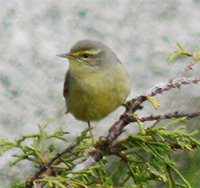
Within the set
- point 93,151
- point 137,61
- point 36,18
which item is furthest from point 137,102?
point 36,18

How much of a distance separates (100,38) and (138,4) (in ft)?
3.85

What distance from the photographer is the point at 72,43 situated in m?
6.90

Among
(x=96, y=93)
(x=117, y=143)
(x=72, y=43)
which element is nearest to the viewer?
(x=117, y=143)

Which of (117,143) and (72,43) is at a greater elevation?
(117,143)

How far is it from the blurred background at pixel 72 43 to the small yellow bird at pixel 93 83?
7.35 feet

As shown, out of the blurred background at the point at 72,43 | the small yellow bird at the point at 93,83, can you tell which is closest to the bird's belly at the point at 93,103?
the small yellow bird at the point at 93,83

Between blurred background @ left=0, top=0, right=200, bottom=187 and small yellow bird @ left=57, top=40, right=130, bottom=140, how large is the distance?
2.24 metres

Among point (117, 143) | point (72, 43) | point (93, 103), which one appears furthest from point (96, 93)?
point (72, 43)

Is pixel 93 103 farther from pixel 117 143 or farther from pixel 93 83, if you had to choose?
pixel 117 143

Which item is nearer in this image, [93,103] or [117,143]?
[117,143]

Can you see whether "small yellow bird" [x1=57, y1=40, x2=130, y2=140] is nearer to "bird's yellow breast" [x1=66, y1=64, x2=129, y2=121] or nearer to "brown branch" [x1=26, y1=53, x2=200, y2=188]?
"bird's yellow breast" [x1=66, y1=64, x2=129, y2=121]

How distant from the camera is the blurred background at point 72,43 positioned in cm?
589

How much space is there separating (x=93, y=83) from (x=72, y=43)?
3.92 meters

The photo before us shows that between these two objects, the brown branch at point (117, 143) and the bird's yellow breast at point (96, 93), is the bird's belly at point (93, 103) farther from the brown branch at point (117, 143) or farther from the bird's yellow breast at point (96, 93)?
the brown branch at point (117, 143)
